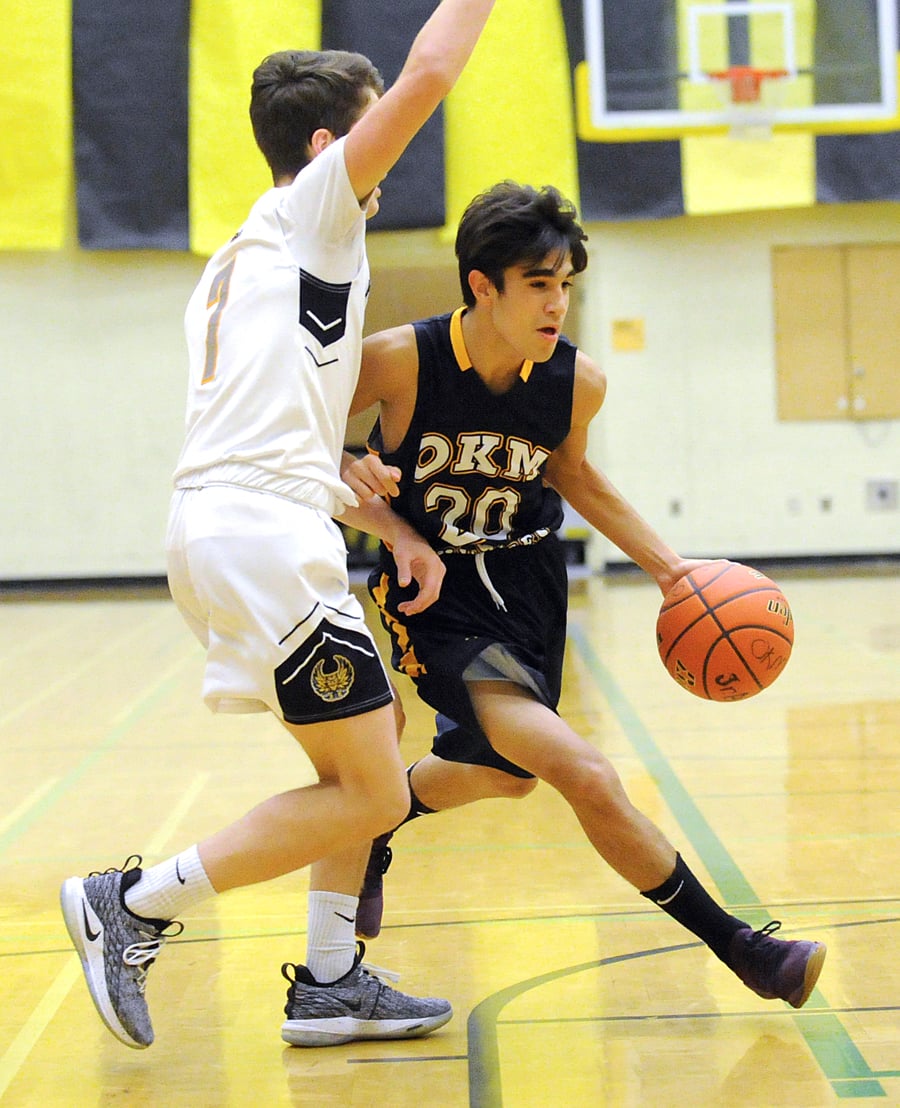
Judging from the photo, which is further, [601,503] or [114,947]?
[601,503]

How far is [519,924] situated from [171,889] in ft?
3.24

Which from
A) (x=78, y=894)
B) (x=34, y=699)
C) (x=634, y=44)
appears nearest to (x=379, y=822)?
(x=78, y=894)

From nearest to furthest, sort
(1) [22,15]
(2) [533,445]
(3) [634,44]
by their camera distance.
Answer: (2) [533,445] < (3) [634,44] < (1) [22,15]

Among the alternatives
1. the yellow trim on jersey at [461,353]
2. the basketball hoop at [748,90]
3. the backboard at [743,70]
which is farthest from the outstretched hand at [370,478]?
the basketball hoop at [748,90]

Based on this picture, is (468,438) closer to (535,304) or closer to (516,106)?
(535,304)

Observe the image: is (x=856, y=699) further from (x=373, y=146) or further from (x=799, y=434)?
(x=799, y=434)

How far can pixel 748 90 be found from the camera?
9.98 m

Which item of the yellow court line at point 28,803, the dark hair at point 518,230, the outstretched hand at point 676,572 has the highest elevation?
the dark hair at point 518,230

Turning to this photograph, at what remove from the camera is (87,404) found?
12.4 m

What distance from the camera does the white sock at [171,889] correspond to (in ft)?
7.18

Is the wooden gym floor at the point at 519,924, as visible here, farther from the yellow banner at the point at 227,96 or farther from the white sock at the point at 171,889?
the yellow banner at the point at 227,96

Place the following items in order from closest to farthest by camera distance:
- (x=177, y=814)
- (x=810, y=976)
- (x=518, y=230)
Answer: (x=810, y=976), (x=518, y=230), (x=177, y=814)

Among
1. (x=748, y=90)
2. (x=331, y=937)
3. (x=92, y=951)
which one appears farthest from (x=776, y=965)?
(x=748, y=90)

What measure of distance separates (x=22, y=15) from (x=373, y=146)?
11.3 meters
